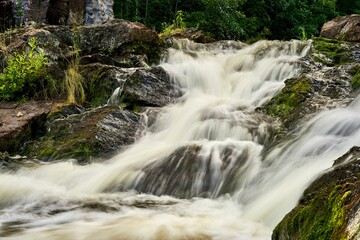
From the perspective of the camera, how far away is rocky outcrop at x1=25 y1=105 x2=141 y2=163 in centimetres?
557

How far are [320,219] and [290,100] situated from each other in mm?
3897

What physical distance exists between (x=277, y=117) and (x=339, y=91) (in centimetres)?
99

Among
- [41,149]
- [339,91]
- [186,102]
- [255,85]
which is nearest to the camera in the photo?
[41,149]

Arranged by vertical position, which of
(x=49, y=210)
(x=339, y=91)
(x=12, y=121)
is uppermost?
(x=339, y=91)

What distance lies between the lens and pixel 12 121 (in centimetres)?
621

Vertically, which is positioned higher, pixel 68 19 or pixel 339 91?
pixel 68 19

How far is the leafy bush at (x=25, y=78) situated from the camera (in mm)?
7188

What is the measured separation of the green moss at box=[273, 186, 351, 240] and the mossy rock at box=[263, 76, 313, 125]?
3069 mm

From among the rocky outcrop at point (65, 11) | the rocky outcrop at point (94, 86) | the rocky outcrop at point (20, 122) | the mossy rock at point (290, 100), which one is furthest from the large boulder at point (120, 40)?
the mossy rock at point (290, 100)

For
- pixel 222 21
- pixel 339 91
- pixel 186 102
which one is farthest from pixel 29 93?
pixel 222 21

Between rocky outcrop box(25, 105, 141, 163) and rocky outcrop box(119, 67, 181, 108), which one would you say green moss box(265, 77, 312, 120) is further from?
rocky outcrop box(25, 105, 141, 163)

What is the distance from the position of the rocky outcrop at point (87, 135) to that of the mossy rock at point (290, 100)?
197 centimetres

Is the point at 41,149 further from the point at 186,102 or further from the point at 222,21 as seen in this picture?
the point at 222,21

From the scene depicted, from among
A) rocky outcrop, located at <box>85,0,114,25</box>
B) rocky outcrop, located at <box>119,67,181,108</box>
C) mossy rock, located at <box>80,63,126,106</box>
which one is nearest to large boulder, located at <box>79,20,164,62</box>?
mossy rock, located at <box>80,63,126,106</box>
